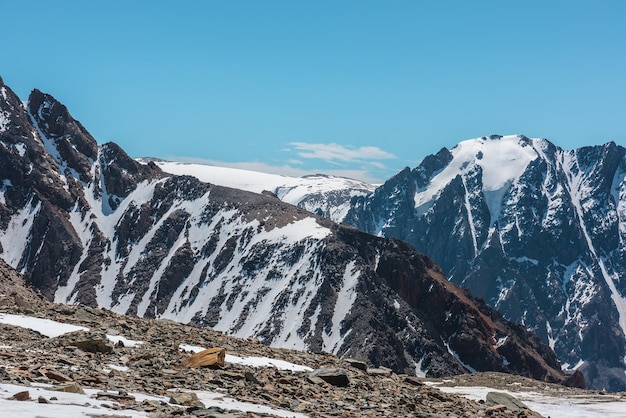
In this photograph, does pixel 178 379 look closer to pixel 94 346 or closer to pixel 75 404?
pixel 94 346

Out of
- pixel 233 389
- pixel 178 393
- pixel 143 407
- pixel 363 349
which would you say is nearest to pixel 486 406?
pixel 233 389

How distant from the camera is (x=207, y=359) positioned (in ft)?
106

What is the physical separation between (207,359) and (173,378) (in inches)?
147

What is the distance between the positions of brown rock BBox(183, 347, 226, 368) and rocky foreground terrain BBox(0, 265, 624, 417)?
0.36m

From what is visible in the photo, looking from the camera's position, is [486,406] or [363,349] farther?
[363,349]

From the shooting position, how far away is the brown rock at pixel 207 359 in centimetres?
3203

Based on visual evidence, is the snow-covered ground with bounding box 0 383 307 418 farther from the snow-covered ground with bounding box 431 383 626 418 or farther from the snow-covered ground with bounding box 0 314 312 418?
the snow-covered ground with bounding box 431 383 626 418

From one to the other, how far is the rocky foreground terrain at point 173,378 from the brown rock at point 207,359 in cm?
36

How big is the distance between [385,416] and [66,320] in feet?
64.5

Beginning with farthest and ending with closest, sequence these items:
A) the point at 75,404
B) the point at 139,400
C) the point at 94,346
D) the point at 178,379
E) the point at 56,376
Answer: the point at 94,346
the point at 178,379
the point at 56,376
the point at 139,400
the point at 75,404

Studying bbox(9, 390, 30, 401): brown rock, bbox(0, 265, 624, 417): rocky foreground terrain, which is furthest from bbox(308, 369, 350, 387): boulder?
bbox(9, 390, 30, 401): brown rock

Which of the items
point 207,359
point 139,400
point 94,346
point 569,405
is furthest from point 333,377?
point 569,405

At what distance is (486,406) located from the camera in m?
37.1

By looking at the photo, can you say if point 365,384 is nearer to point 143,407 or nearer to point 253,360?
point 253,360
